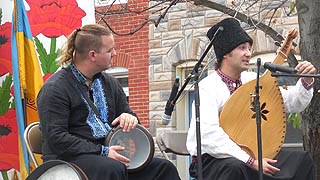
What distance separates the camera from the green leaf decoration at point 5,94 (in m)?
5.62

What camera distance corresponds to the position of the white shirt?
4438 mm

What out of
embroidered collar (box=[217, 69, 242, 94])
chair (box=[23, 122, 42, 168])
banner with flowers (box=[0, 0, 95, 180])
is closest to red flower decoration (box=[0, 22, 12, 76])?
banner with flowers (box=[0, 0, 95, 180])

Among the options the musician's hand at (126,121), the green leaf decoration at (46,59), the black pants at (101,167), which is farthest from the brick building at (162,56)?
the black pants at (101,167)

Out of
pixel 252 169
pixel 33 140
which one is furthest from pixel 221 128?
pixel 33 140

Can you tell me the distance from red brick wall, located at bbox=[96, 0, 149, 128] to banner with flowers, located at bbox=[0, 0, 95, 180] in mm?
4470

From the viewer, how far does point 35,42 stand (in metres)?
5.78

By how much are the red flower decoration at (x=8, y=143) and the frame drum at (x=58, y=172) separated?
143 cm

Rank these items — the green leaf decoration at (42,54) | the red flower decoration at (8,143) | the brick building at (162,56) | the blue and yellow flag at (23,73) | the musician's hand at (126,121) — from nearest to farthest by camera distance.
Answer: the musician's hand at (126,121) < the blue and yellow flag at (23,73) < the red flower decoration at (8,143) < the green leaf decoration at (42,54) < the brick building at (162,56)

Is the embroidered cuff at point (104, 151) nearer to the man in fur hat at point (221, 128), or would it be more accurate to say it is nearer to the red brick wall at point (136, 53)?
the man in fur hat at point (221, 128)

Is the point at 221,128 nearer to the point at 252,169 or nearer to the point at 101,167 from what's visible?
the point at 252,169

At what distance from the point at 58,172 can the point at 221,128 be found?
3.48 feet

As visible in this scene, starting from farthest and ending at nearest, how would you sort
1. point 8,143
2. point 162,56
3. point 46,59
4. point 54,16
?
point 162,56, point 54,16, point 46,59, point 8,143

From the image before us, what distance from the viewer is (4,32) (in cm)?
563

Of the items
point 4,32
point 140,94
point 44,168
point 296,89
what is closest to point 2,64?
point 4,32
